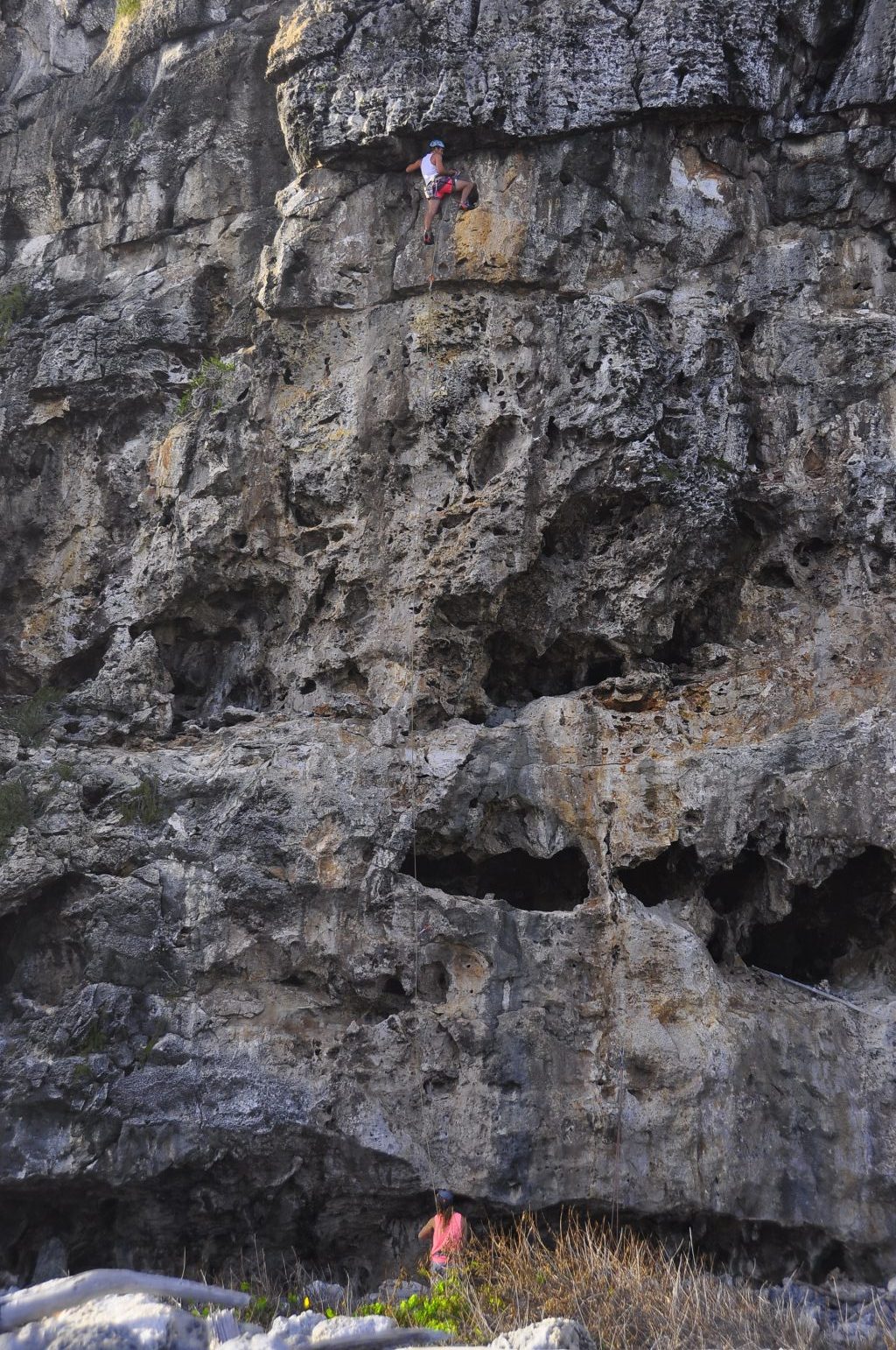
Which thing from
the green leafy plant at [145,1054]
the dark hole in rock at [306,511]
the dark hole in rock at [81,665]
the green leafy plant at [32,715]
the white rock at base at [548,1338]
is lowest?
the white rock at base at [548,1338]

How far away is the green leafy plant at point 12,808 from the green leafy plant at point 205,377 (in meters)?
3.46

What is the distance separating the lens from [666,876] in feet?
32.4

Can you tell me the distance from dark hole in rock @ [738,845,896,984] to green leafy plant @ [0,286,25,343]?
8.30 meters

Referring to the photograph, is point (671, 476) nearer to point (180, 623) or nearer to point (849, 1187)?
point (180, 623)

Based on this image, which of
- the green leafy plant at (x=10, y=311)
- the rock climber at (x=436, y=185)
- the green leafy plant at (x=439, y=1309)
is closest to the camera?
the green leafy plant at (x=439, y=1309)

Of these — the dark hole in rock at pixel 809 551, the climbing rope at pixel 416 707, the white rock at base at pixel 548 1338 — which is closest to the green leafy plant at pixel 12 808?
the climbing rope at pixel 416 707

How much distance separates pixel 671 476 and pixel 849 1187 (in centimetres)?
505

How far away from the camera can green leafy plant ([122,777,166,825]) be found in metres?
9.90

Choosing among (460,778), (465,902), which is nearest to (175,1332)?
(465,902)

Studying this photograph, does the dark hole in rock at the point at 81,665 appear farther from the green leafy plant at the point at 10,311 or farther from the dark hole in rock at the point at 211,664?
the green leafy plant at the point at 10,311

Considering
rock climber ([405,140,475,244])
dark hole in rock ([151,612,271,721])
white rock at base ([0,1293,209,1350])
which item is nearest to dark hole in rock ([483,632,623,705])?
dark hole in rock ([151,612,271,721])

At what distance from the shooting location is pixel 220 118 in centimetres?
1215

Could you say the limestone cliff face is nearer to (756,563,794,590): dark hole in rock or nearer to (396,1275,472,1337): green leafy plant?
(756,563,794,590): dark hole in rock

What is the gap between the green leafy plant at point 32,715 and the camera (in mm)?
10508
